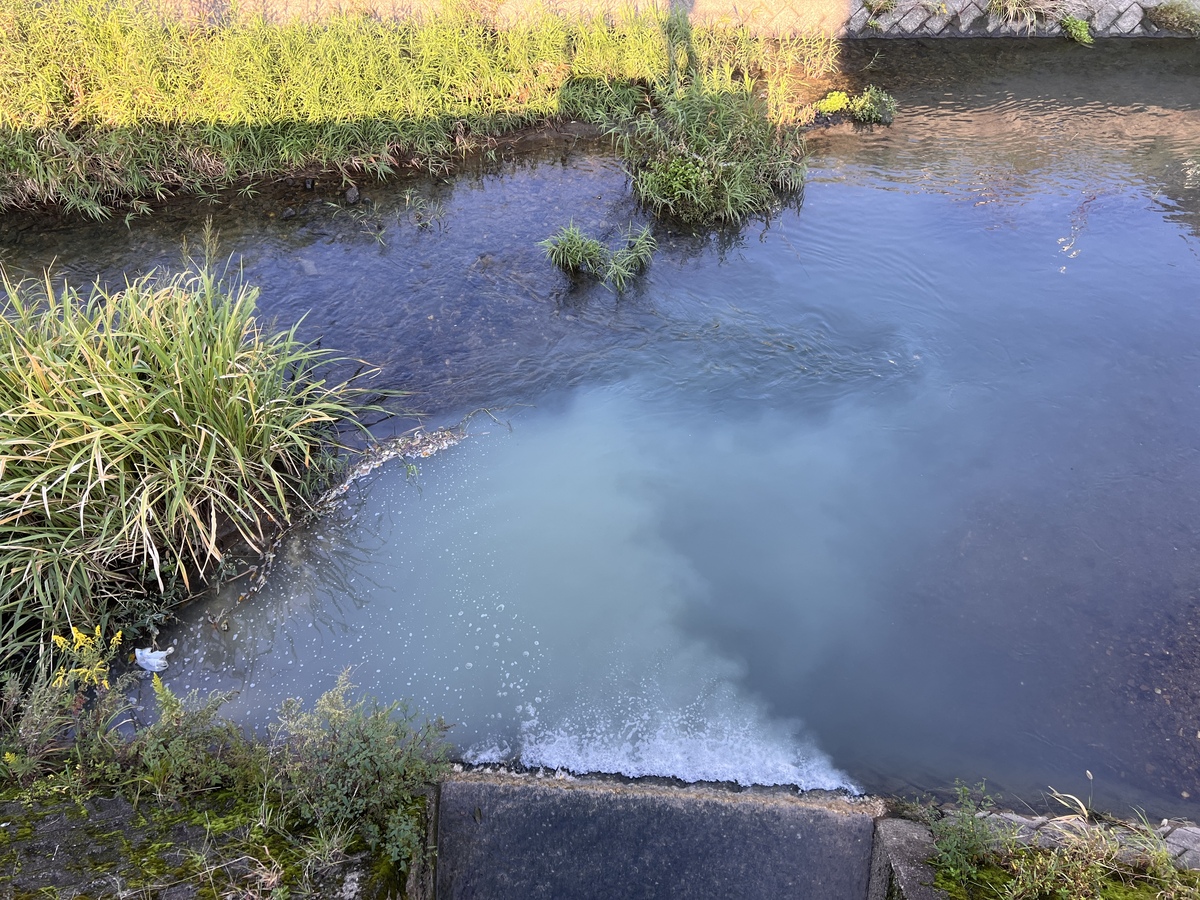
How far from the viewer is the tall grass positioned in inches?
119

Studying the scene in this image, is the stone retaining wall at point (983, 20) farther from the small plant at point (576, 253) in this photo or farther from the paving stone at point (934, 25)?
the small plant at point (576, 253)

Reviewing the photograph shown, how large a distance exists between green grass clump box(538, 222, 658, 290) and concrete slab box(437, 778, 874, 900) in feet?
11.7

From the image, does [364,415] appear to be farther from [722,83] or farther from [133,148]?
[722,83]

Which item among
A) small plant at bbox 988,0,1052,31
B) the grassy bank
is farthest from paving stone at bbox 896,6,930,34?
the grassy bank

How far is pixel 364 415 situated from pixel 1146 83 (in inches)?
329

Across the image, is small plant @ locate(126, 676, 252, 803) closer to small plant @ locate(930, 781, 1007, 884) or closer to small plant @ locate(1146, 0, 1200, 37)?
small plant @ locate(930, 781, 1007, 884)

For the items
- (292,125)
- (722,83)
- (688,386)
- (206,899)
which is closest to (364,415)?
(688,386)

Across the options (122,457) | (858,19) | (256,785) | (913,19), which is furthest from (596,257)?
(913,19)

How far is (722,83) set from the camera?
6.67 meters

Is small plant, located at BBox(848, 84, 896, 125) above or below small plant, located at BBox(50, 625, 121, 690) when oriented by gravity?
above

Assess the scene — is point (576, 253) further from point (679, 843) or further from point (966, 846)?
point (966, 846)

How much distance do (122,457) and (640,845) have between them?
8.32ft

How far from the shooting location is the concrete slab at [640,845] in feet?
8.08

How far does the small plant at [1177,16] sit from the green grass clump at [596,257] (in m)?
7.06
